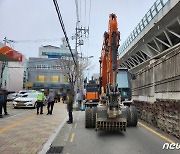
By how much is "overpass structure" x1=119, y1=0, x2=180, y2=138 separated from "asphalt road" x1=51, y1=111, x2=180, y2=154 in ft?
3.82

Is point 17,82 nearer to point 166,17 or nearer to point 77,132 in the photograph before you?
point 166,17

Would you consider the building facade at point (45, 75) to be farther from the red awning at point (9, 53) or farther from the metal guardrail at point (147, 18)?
the red awning at point (9, 53)

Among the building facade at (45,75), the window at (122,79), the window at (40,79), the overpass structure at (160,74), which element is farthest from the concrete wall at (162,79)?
the window at (40,79)

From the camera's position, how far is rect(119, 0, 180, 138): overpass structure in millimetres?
10852

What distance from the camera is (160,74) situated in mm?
13266

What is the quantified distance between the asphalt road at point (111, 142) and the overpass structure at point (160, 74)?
3.82ft

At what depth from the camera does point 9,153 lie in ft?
Answer: 24.0

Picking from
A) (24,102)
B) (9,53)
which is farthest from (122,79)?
(24,102)

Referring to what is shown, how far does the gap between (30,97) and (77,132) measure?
1361 cm

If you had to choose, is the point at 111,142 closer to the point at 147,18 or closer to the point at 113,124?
the point at 113,124

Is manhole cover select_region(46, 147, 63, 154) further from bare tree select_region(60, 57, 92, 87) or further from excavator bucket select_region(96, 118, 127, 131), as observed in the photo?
bare tree select_region(60, 57, 92, 87)

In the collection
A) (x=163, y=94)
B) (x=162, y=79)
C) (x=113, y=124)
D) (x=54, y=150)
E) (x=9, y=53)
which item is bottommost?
(x=54, y=150)

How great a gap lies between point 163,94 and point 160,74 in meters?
1.14

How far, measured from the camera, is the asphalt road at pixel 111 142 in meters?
7.89
